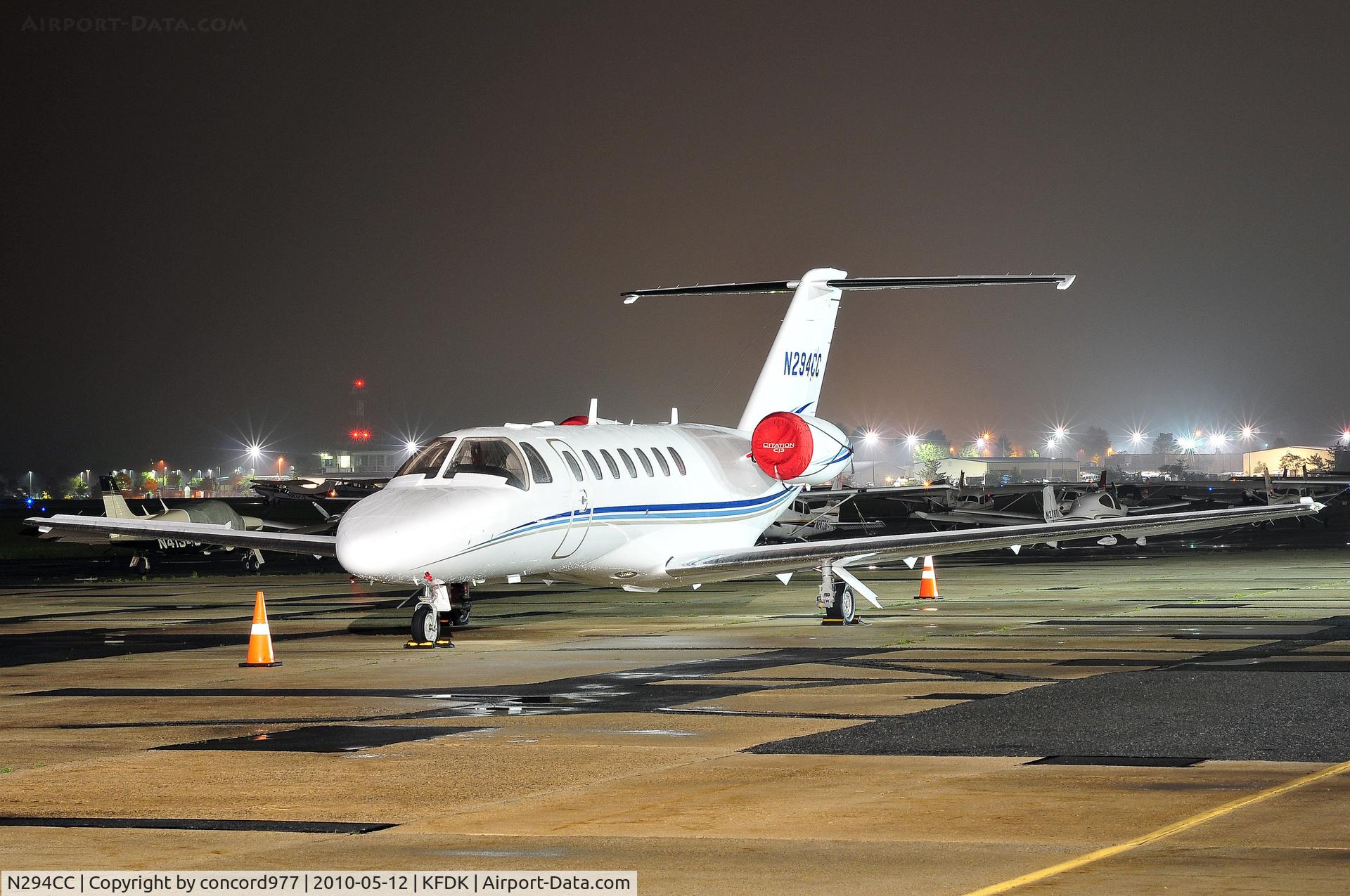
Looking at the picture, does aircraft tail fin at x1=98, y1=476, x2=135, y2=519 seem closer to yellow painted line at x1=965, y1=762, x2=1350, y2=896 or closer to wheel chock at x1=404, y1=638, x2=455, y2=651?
wheel chock at x1=404, y1=638, x2=455, y2=651

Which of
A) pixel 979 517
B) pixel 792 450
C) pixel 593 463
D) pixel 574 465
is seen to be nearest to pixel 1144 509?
pixel 979 517

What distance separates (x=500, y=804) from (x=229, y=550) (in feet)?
155

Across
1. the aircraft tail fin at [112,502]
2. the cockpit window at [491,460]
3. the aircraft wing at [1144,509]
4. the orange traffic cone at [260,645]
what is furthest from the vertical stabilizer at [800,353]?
the aircraft wing at [1144,509]

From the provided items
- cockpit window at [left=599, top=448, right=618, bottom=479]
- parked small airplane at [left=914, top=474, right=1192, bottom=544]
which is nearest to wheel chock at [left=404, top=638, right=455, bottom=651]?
cockpit window at [left=599, top=448, right=618, bottom=479]

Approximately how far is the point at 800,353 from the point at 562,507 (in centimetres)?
781

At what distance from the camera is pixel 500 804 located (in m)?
9.29

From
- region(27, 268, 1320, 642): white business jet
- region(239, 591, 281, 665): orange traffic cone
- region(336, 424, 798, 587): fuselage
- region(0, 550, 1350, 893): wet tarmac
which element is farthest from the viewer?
region(27, 268, 1320, 642): white business jet

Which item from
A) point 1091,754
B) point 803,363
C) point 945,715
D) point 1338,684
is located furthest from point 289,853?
point 803,363

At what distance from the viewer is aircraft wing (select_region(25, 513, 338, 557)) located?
72.4 feet

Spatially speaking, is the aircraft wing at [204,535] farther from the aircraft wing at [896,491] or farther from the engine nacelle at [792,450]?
the aircraft wing at [896,491]

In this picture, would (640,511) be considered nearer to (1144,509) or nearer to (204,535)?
(204,535)

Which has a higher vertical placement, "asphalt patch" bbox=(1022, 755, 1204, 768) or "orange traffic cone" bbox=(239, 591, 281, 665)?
"orange traffic cone" bbox=(239, 591, 281, 665)

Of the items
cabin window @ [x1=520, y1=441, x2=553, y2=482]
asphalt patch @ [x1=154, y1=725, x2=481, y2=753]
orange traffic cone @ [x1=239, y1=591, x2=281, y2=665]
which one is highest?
cabin window @ [x1=520, y1=441, x2=553, y2=482]

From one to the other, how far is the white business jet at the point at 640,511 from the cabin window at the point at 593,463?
1.2 inches
